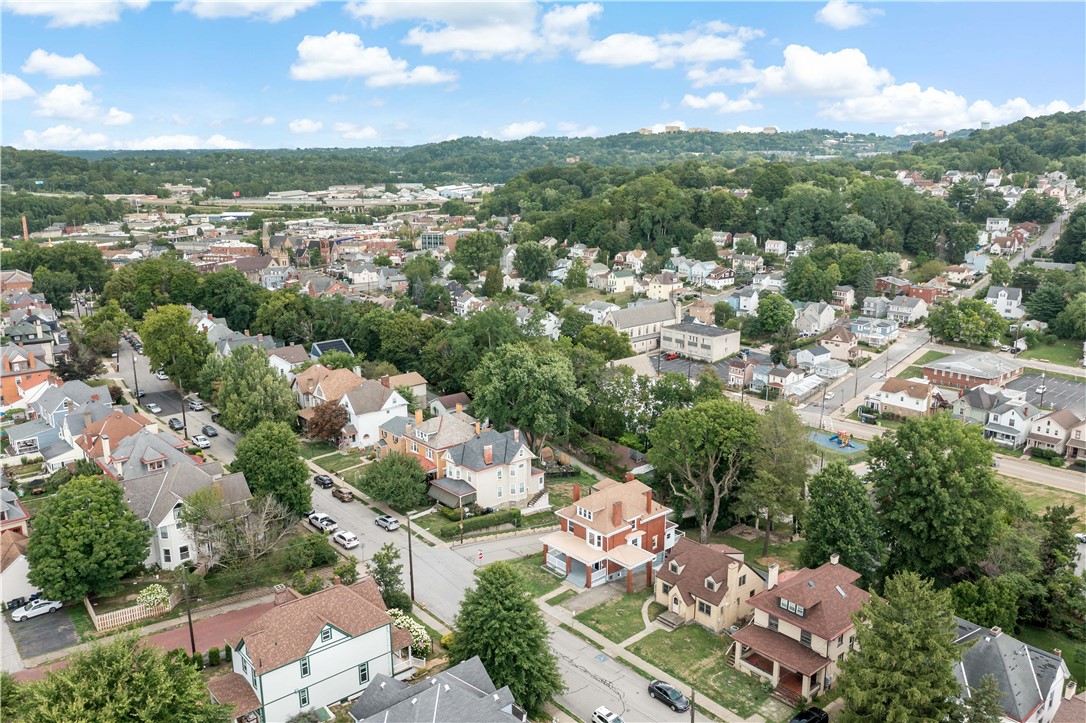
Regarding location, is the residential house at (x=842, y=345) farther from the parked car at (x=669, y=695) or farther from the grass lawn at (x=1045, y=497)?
the parked car at (x=669, y=695)

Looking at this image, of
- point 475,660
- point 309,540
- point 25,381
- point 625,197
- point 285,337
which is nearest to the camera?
point 475,660

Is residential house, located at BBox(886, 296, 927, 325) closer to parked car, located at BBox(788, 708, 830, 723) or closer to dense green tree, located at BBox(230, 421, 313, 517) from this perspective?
parked car, located at BBox(788, 708, 830, 723)

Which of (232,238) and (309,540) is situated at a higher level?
(232,238)

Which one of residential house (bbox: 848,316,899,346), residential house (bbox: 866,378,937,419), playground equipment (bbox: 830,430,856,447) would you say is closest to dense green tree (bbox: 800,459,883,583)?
playground equipment (bbox: 830,430,856,447)

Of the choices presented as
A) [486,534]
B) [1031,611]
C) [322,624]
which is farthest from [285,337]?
[1031,611]

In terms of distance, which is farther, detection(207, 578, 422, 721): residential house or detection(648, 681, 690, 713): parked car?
detection(648, 681, 690, 713): parked car

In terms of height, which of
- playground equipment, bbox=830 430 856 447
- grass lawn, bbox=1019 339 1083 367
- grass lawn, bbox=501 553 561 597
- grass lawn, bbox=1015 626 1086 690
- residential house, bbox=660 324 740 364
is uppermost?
residential house, bbox=660 324 740 364

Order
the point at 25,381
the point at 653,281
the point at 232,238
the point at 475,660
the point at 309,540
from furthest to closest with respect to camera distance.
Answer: the point at 232,238 < the point at 653,281 < the point at 25,381 < the point at 309,540 < the point at 475,660

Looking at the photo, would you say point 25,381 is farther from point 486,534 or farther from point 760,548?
point 760,548
